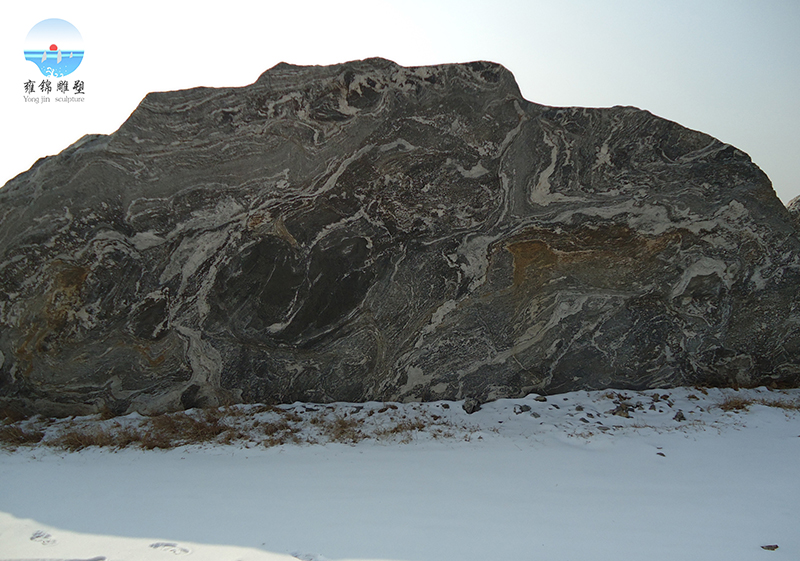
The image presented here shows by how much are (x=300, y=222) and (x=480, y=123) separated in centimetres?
180

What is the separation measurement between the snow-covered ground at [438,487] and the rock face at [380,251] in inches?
16.8

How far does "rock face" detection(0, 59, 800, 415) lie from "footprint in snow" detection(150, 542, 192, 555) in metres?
2.19

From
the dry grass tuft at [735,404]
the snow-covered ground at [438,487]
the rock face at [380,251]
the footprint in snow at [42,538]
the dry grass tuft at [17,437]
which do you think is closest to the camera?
the snow-covered ground at [438,487]

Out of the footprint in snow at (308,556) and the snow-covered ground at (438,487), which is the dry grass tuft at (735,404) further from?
the footprint in snow at (308,556)

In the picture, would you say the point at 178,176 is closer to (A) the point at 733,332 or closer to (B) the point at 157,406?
(B) the point at 157,406

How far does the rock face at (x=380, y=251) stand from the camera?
14.1 feet

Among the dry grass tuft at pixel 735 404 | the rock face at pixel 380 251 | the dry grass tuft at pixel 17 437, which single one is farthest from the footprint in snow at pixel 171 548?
the dry grass tuft at pixel 735 404

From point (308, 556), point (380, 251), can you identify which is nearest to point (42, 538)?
point (308, 556)

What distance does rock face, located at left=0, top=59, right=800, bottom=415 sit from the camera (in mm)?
4289

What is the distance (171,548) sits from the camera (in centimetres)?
219

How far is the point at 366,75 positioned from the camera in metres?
4.25

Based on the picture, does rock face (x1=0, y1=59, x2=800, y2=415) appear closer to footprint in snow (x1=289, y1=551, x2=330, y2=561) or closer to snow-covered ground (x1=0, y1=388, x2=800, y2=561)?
snow-covered ground (x1=0, y1=388, x2=800, y2=561)

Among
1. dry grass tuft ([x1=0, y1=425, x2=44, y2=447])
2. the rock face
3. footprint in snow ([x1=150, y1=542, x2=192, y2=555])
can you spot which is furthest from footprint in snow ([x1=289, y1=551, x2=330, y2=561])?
dry grass tuft ([x1=0, y1=425, x2=44, y2=447])

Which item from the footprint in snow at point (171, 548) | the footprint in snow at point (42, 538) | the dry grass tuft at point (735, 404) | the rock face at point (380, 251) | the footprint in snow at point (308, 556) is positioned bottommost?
the footprint in snow at point (42, 538)
